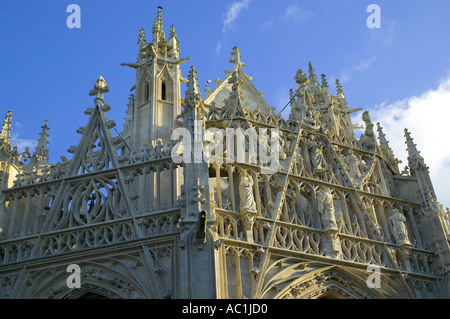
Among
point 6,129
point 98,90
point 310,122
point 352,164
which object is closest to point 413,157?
point 352,164

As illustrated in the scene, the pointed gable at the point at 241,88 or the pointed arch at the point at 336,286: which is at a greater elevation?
the pointed gable at the point at 241,88

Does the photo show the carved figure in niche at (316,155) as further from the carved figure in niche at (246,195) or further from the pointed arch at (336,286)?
the pointed arch at (336,286)

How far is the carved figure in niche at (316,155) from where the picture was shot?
19.2m

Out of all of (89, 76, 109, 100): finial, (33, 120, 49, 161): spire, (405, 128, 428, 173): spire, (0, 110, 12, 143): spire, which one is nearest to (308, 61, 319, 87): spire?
(405, 128, 428, 173): spire

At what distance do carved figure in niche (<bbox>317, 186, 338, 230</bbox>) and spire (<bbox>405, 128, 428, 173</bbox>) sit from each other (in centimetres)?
390

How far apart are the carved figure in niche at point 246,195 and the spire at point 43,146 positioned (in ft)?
29.5

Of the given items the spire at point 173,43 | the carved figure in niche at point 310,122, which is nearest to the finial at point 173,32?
the spire at point 173,43

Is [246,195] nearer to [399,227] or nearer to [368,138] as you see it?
[399,227]

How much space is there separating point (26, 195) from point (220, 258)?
245 inches

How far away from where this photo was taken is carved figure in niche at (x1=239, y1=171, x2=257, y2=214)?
16375 mm

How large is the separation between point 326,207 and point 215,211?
12.2 ft

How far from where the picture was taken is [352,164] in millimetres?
20297

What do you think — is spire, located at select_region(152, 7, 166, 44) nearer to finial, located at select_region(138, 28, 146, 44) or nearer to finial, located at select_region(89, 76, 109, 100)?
finial, located at select_region(138, 28, 146, 44)

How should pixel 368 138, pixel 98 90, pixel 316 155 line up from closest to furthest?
pixel 98 90 → pixel 316 155 → pixel 368 138
